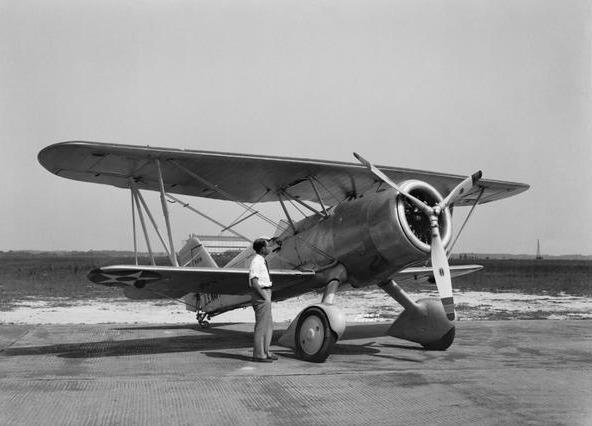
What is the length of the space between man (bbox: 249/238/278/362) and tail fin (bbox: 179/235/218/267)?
407 cm

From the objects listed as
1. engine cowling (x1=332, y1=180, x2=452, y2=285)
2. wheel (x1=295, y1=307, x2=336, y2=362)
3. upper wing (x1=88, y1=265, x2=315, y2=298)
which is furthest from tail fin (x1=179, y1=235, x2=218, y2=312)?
wheel (x1=295, y1=307, x2=336, y2=362)

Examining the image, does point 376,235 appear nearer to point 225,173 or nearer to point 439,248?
point 439,248

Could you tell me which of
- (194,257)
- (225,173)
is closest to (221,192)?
(225,173)

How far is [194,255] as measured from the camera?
1266cm

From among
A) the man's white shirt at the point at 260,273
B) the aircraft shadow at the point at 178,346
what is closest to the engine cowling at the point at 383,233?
the aircraft shadow at the point at 178,346

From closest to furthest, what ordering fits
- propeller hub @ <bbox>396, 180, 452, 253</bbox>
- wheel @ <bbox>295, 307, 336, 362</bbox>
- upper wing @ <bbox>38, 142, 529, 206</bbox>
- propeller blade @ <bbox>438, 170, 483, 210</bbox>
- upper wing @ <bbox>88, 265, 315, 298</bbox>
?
upper wing @ <bbox>88, 265, 315, 298</bbox>
wheel @ <bbox>295, 307, 336, 362</bbox>
propeller hub @ <bbox>396, 180, 452, 253</bbox>
propeller blade @ <bbox>438, 170, 483, 210</bbox>
upper wing @ <bbox>38, 142, 529, 206</bbox>

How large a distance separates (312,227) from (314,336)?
7.19 feet

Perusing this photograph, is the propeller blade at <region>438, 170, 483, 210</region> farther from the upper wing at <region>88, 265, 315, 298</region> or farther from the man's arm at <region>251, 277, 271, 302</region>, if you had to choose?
the man's arm at <region>251, 277, 271, 302</region>

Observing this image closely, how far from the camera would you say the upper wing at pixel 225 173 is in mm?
8750

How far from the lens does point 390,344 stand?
392 inches

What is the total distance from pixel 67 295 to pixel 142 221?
1874 cm

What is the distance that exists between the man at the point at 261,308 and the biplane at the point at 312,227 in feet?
1.81

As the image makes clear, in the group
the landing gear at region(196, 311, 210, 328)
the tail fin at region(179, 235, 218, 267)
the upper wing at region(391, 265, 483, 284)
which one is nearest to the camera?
the upper wing at region(391, 265, 483, 284)

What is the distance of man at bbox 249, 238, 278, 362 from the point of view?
8062 mm
